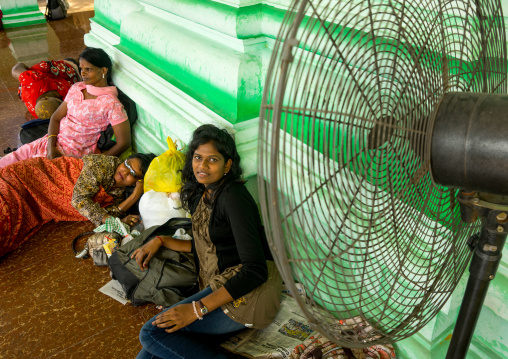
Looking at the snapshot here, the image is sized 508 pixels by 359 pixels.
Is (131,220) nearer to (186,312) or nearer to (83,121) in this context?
(83,121)

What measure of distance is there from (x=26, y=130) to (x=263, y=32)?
2.52m

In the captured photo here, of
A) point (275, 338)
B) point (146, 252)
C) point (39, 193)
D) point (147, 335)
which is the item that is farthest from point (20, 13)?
point (275, 338)

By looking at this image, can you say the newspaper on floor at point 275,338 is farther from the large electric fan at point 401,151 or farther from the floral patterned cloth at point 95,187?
the floral patterned cloth at point 95,187

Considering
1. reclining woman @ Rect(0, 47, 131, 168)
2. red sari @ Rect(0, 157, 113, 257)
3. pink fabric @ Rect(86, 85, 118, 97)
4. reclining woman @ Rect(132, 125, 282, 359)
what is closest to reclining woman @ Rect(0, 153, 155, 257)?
red sari @ Rect(0, 157, 113, 257)

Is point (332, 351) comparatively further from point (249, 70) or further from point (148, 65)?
point (148, 65)

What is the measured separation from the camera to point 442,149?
0.81 metres

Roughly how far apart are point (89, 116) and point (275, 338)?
2.05 metres

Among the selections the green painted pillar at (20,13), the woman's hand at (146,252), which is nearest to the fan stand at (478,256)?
the woman's hand at (146,252)

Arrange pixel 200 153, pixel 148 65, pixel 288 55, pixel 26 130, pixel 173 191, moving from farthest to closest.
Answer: pixel 26 130
pixel 148 65
pixel 173 191
pixel 200 153
pixel 288 55

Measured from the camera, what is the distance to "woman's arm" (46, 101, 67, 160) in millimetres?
3273

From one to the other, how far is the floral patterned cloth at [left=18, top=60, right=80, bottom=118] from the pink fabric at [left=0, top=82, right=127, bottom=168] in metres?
0.90

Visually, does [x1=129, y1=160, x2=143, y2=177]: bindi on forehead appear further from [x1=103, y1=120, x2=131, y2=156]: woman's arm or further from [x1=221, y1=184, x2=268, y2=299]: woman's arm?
[x1=221, y1=184, x2=268, y2=299]: woman's arm

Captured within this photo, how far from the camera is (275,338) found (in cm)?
195

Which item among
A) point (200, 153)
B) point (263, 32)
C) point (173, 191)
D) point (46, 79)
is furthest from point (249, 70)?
point (46, 79)
